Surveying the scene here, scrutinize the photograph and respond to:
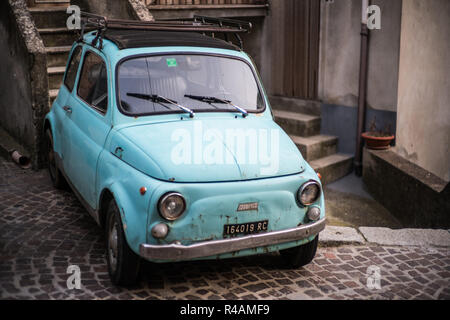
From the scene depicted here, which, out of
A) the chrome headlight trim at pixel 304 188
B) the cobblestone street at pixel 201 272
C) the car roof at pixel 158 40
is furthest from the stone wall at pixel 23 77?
the chrome headlight trim at pixel 304 188

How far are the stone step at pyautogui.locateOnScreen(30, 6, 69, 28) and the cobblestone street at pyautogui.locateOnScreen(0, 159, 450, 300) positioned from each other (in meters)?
4.69

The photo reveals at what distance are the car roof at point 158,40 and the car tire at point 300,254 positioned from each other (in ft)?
7.06

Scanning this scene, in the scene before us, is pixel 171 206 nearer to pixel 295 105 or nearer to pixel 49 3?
pixel 295 105

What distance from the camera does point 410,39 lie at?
966 cm

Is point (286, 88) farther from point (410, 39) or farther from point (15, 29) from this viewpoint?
point (15, 29)

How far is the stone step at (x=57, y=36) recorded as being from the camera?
9.40 m

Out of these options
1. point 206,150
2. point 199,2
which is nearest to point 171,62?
point 206,150

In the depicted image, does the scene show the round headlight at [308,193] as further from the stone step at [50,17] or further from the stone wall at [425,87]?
the stone step at [50,17]

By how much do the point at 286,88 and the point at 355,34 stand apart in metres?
2.14

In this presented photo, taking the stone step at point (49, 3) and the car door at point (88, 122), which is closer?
the car door at point (88, 122)

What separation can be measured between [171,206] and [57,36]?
6.26 m

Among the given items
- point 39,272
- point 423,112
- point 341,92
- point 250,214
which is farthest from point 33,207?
point 423,112

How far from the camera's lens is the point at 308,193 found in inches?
188

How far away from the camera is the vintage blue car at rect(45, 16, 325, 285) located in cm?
433
